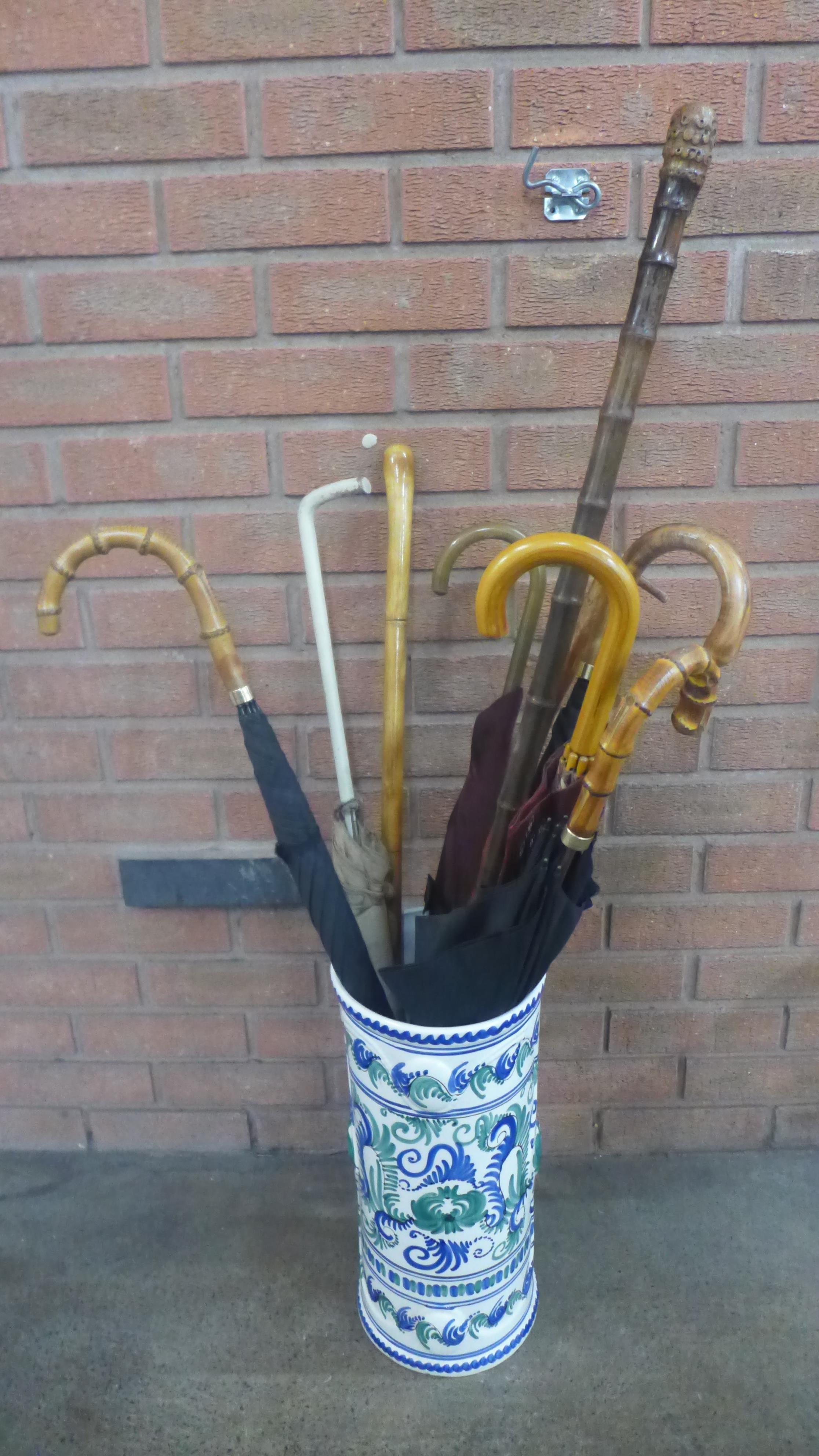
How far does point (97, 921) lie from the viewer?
1333mm

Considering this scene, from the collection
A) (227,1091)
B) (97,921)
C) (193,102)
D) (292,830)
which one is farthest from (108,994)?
(193,102)

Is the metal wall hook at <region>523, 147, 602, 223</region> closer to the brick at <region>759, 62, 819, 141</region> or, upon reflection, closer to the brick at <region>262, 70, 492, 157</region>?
the brick at <region>262, 70, 492, 157</region>

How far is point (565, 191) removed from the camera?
1.02m

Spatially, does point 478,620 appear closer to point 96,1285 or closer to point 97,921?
point 97,921

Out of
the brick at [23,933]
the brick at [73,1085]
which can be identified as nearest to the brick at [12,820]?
the brick at [23,933]

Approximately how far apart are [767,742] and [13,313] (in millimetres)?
968

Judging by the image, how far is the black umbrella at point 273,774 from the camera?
0.93 m

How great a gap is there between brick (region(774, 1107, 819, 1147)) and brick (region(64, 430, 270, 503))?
3.49 ft

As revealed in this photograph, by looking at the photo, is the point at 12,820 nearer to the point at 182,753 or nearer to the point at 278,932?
the point at 182,753

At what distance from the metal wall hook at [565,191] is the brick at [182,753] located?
66 cm

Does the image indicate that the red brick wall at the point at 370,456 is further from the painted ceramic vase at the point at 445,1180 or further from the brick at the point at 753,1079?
the painted ceramic vase at the point at 445,1180

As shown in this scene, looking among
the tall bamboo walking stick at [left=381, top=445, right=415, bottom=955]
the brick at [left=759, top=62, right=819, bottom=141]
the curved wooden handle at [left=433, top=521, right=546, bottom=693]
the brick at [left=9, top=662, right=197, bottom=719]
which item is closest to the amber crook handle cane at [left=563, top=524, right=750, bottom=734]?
the curved wooden handle at [left=433, top=521, right=546, bottom=693]

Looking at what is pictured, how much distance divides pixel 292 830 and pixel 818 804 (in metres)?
0.66

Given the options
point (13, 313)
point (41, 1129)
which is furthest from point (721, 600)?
point (41, 1129)
